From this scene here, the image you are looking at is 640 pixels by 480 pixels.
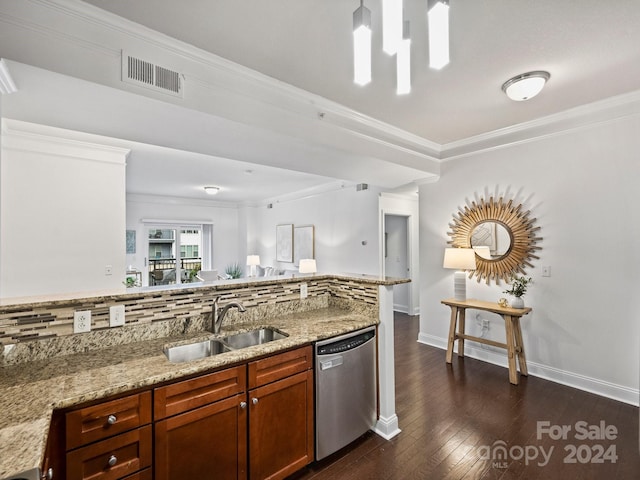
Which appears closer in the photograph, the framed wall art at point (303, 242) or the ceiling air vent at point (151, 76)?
the ceiling air vent at point (151, 76)

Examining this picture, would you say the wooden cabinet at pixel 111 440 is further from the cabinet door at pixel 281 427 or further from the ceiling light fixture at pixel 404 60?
the ceiling light fixture at pixel 404 60

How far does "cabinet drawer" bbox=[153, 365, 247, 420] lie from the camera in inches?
55.6

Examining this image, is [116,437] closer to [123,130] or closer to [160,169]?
[123,130]

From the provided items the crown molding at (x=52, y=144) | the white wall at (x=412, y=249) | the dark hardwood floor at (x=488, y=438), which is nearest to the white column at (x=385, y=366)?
the dark hardwood floor at (x=488, y=438)

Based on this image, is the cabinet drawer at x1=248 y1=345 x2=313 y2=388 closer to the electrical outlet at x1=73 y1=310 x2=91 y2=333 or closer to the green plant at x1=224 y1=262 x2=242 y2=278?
the electrical outlet at x1=73 y1=310 x2=91 y2=333

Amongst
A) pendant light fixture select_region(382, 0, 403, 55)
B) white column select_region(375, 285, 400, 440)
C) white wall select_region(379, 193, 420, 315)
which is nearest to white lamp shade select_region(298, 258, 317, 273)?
white wall select_region(379, 193, 420, 315)

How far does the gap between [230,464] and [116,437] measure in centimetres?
59

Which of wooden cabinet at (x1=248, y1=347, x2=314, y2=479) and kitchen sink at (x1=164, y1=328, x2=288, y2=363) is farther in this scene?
kitchen sink at (x1=164, y1=328, x2=288, y2=363)

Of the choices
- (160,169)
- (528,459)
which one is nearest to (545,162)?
(528,459)

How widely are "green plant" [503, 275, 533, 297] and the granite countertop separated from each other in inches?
87.8

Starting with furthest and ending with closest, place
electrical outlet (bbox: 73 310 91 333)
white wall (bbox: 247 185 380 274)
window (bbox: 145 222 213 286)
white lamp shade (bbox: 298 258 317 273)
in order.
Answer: window (bbox: 145 222 213 286), white lamp shade (bbox: 298 258 317 273), white wall (bbox: 247 185 380 274), electrical outlet (bbox: 73 310 91 333)

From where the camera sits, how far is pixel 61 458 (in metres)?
1.19

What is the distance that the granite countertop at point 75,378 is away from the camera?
0.95m

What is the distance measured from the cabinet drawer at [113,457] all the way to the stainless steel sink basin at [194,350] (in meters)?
0.47
